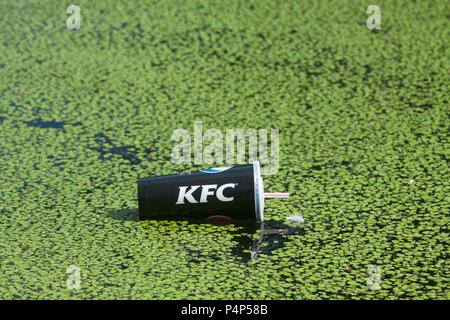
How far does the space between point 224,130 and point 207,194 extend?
131 centimetres

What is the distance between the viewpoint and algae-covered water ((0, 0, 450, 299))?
3830 mm

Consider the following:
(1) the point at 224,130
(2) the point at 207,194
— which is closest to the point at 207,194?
(2) the point at 207,194

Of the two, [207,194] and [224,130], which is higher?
[224,130]

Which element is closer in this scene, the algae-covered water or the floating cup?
the algae-covered water

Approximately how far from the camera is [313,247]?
404 cm

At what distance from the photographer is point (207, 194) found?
163 inches

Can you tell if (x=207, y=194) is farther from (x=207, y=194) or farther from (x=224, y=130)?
(x=224, y=130)

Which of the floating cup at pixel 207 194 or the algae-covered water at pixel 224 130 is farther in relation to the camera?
the floating cup at pixel 207 194

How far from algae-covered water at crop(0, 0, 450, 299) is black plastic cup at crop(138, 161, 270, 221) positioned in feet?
0.31

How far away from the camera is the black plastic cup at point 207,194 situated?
4117 mm

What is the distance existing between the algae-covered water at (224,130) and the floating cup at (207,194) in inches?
3.7

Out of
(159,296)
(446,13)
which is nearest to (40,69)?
(159,296)

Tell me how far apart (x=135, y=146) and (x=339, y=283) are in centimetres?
204
